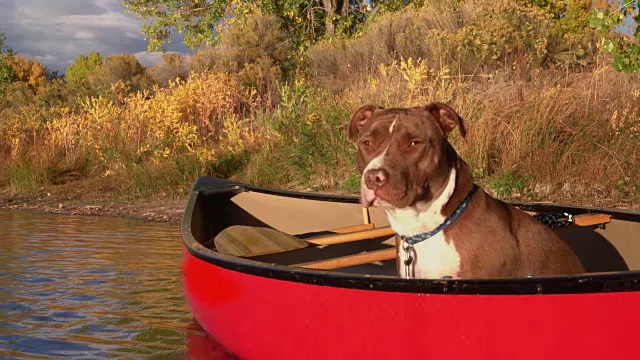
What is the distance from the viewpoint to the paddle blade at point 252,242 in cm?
543

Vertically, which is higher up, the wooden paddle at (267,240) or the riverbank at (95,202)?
the wooden paddle at (267,240)

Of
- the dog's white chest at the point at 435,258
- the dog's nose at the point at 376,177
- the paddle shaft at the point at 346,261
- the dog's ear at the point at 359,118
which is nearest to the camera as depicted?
the dog's nose at the point at 376,177

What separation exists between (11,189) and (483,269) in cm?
1189

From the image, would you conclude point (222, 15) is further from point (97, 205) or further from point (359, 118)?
point (359, 118)

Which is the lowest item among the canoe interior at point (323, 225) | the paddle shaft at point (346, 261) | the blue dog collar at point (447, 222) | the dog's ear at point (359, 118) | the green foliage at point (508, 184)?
the green foliage at point (508, 184)

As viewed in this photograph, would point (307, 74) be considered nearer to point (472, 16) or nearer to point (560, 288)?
point (472, 16)

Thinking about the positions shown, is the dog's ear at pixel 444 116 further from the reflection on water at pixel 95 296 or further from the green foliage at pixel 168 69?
the green foliage at pixel 168 69

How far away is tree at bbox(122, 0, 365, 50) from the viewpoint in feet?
81.5

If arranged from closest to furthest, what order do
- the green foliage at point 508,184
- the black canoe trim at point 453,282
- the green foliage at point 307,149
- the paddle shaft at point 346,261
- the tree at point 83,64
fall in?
the black canoe trim at point 453,282
the paddle shaft at point 346,261
the green foliage at point 508,184
the green foliage at point 307,149
the tree at point 83,64

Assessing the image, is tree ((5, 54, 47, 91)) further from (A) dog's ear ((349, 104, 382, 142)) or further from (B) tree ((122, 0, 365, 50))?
(A) dog's ear ((349, 104, 382, 142))

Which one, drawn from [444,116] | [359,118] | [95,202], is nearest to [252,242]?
[359,118]

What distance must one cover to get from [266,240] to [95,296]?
6.47ft

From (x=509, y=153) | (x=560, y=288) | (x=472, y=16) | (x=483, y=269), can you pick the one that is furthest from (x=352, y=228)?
(x=472, y=16)

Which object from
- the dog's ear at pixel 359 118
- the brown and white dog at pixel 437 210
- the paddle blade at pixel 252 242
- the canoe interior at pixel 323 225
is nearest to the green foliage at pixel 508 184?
A: the canoe interior at pixel 323 225
